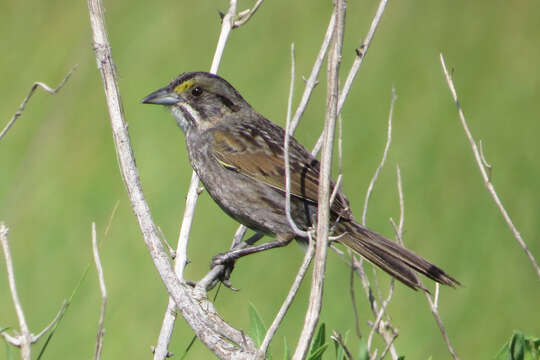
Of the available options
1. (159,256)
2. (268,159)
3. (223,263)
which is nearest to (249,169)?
(268,159)

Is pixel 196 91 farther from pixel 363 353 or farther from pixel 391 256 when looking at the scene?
pixel 363 353

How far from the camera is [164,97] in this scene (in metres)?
3.35

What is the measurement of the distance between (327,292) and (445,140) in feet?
4.29

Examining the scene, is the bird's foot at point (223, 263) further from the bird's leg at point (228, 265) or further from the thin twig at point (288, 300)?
the thin twig at point (288, 300)

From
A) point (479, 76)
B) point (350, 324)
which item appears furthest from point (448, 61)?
point (350, 324)

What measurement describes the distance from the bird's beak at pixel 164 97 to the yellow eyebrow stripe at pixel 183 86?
17 millimetres

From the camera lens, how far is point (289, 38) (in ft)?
18.9

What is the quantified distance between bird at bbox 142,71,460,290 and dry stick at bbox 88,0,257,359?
0.64 m

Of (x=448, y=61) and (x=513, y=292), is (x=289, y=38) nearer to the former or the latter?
(x=448, y=61)

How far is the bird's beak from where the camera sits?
130 inches

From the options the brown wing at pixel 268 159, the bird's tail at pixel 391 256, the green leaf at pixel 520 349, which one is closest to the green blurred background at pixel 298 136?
the brown wing at pixel 268 159

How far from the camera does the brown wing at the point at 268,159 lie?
3.15 meters

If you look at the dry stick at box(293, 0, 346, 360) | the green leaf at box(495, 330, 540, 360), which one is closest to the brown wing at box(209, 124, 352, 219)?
the green leaf at box(495, 330, 540, 360)

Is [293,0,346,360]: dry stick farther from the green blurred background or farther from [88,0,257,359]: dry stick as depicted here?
the green blurred background
